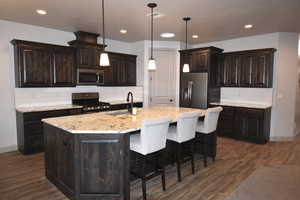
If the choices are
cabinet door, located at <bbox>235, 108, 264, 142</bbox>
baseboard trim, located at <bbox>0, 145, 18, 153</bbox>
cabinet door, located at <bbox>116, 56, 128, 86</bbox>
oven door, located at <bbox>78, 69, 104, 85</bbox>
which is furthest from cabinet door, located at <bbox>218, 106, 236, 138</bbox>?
baseboard trim, located at <bbox>0, 145, 18, 153</bbox>

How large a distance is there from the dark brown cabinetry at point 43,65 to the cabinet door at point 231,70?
401 centimetres

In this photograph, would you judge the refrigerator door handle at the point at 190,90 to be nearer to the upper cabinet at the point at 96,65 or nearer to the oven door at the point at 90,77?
the upper cabinet at the point at 96,65

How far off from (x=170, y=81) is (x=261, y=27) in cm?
268

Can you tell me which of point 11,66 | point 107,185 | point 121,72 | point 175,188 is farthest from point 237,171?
point 11,66

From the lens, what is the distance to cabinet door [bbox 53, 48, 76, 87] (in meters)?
4.41

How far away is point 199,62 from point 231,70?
893mm

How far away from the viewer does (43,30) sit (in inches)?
179

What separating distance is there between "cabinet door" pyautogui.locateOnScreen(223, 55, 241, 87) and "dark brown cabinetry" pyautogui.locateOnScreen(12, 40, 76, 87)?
13.1 ft

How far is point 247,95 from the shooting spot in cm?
550

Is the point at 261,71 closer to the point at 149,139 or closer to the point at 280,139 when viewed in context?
the point at 280,139

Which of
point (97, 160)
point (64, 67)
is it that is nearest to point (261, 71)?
point (97, 160)

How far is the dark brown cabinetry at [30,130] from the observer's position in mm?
3859

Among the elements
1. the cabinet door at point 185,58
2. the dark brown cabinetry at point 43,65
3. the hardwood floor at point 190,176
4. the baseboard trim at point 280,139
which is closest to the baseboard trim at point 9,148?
the hardwood floor at point 190,176

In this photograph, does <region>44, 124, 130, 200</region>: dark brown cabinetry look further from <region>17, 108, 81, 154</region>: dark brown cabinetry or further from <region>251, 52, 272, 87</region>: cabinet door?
<region>251, 52, 272, 87</region>: cabinet door
